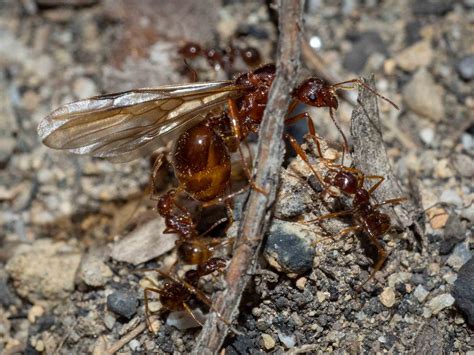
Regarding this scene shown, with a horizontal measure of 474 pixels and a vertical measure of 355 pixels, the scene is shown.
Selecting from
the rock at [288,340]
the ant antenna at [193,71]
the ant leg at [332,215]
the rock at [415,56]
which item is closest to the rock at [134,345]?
the rock at [288,340]

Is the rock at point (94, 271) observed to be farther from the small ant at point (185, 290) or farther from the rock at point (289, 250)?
the rock at point (289, 250)

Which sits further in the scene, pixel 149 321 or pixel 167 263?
pixel 167 263

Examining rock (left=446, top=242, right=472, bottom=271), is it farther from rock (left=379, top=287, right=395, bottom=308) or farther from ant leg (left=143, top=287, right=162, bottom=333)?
ant leg (left=143, top=287, right=162, bottom=333)

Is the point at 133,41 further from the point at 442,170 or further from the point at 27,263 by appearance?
the point at 442,170

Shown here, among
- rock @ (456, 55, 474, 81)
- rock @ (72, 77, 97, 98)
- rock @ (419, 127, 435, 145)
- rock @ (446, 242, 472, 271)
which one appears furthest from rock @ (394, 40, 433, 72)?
rock @ (72, 77, 97, 98)

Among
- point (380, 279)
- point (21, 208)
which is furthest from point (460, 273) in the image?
point (21, 208)
